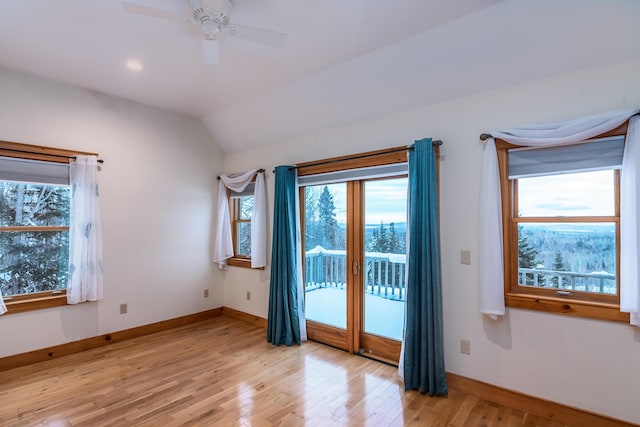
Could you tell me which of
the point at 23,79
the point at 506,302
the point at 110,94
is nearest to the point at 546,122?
the point at 506,302

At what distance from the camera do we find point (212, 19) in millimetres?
2037

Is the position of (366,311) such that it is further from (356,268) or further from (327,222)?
(327,222)

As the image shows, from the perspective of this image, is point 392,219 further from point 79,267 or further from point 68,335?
point 68,335

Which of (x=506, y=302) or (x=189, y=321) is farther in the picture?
(x=189, y=321)

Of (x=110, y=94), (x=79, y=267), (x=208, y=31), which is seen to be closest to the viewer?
(x=208, y=31)

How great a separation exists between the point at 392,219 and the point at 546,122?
1.52 meters

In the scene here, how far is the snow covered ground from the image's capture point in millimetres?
3252

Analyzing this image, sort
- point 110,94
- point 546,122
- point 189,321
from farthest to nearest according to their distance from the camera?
point 189,321, point 110,94, point 546,122

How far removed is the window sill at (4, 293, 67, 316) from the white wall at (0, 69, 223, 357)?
64mm

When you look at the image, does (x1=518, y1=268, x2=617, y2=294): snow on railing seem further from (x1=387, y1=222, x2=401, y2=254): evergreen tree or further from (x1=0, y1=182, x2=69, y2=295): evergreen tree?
(x1=0, y1=182, x2=69, y2=295): evergreen tree

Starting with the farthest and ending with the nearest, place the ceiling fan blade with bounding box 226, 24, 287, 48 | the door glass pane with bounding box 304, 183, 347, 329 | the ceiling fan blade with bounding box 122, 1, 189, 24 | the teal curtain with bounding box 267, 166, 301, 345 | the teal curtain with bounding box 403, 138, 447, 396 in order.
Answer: the teal curtain with bounding box 267, 166, 301, 345 < the door glass pane with bounding box 304, 183, 347, 329 < the teal curtain with bounding box 403, 138, 447, 396 < the ceiling fan blade with bounding box 226, 24, 287, 48 < the ceiling fan blade with bounding box 122, 1, 189, 24

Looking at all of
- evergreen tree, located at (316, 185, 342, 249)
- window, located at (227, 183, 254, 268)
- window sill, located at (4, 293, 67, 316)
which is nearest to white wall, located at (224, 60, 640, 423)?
evergreen tree, located at (316, 185, 342, 249)

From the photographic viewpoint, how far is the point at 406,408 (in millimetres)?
2463

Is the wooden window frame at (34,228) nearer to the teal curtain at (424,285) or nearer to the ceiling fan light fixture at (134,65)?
the ceiling fan light fixture at (134,65)
